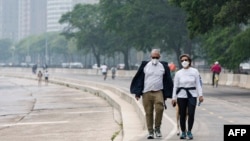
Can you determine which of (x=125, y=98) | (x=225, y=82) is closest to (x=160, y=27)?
(x=225, y=82)

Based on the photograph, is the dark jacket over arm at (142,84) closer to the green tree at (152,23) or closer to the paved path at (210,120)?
the paved path at (210,120)

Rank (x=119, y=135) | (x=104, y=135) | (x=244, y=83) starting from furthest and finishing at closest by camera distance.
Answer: (x=244, y=83) → (x=104, y=135) → (x=119, y=135)

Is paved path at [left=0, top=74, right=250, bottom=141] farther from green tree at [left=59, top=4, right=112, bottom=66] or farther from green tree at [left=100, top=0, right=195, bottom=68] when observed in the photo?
green tree at [left=59, top=4, right=112, bottom=66]

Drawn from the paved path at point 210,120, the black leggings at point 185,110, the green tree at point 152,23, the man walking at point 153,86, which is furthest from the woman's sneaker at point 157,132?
the green tree at point 152,23

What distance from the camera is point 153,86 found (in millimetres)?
15094

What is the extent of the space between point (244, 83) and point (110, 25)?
39.7 meters

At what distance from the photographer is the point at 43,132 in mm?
21109

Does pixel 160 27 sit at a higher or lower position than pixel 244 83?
higher

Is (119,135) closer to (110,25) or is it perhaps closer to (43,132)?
(43,132)

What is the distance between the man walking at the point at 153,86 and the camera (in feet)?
49.4

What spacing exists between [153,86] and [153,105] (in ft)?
1.68

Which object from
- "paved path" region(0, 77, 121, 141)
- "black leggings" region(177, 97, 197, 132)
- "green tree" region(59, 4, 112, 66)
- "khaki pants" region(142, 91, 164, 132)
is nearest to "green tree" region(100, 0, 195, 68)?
"green tree" region(59, 4, 112, 66)

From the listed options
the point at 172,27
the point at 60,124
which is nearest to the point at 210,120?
the point at 60,124

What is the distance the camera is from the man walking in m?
15.0
